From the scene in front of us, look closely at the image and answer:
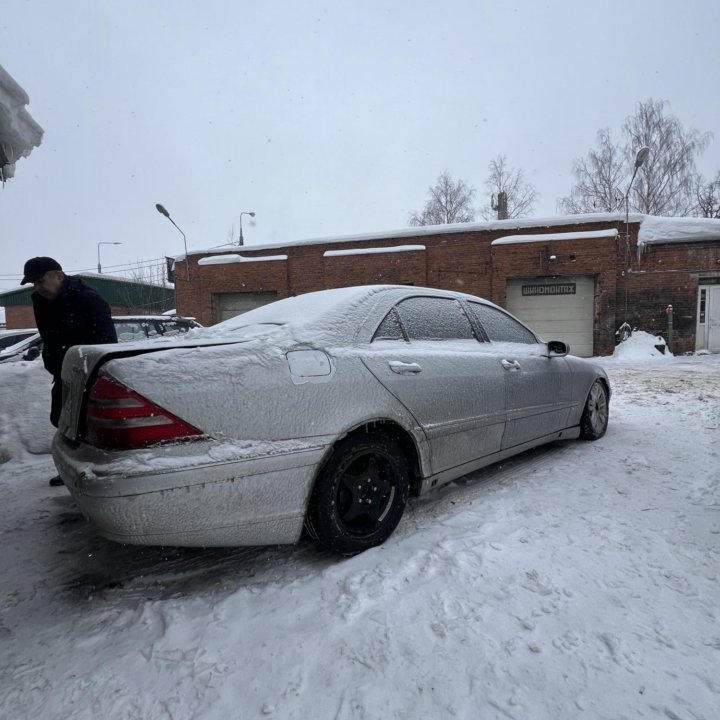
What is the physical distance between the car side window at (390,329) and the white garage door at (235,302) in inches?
633

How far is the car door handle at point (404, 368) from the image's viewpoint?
242 cm

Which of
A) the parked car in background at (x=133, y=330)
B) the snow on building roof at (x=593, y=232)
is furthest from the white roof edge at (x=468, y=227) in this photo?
the parked car in background at (x=133, y=330)

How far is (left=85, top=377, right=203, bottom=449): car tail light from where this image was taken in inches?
68.5

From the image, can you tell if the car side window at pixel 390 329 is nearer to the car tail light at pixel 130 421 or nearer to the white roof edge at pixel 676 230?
the car tail light at pixel 130 421

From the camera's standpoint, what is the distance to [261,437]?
1.91m

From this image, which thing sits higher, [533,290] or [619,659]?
[533,290]

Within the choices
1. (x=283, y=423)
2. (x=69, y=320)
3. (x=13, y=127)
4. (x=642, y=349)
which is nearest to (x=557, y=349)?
(x=283, y=423)

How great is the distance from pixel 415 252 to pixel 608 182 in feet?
57.5

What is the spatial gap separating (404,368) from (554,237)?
547 inches

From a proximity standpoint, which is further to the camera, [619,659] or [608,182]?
[608,182]

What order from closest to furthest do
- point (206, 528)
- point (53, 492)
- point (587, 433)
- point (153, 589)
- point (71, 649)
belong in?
point (71, 649)
point (206, 528)
point (153, 589)
point (53, 492)
point (587, 433)

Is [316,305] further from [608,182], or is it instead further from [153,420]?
[608,182]

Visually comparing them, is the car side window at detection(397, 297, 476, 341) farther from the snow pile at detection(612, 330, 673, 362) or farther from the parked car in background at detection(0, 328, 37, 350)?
the snow pile at detection(612, 330, 673, 362)

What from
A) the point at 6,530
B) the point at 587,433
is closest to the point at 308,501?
the point at 6,530
